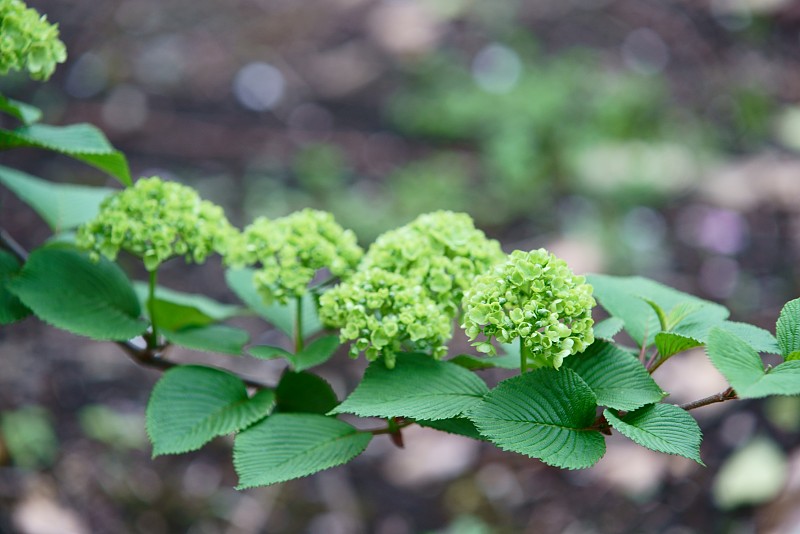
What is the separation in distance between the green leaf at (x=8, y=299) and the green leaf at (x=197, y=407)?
229 millimetres

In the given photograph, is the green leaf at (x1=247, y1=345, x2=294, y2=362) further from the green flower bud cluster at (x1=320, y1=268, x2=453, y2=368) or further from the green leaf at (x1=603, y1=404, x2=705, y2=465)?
the green leaf at (x1=603, y1=404, x2=705, y2=465)

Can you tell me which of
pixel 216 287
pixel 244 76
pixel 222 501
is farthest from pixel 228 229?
pixel 244 76

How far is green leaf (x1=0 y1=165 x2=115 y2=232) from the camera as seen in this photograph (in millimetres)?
1288

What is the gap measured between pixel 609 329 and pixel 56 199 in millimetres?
940

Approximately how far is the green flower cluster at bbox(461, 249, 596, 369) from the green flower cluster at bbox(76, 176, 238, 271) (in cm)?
41

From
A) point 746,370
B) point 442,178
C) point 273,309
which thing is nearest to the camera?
point 746,370

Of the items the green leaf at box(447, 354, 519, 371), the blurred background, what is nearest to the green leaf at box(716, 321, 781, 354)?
the green leaf at box(447, 354, 519, 371)

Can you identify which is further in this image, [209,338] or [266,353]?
[209,338]

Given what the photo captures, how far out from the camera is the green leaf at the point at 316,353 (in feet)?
3.36

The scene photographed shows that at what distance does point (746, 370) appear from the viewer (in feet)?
2.62

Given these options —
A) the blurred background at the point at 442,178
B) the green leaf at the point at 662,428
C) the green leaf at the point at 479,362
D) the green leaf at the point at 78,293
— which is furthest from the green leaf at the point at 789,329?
the blurred background at the point at 442,178

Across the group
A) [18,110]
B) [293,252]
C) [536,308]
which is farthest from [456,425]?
[18,110]

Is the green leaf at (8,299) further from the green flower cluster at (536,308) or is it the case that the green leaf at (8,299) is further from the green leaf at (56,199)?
the green flower cluster at (536,308)

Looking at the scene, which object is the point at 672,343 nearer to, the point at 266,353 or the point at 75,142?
the point at 266,353
